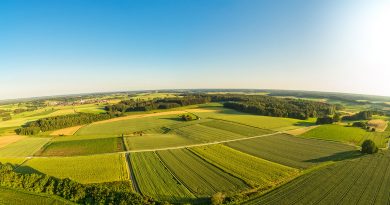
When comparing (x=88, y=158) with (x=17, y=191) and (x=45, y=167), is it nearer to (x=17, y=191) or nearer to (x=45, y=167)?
(x=45, y=167)

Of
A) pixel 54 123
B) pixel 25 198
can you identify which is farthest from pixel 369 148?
pixel 54 123

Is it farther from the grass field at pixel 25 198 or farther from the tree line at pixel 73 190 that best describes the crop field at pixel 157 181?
the grass field at pixel 25 198

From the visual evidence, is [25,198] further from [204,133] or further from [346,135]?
[346,135]

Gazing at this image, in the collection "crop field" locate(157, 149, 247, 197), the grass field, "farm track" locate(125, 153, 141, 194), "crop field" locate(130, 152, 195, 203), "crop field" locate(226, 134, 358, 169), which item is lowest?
the grass field

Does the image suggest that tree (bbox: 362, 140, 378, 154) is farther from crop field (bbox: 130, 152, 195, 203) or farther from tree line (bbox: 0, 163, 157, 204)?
tree line (bbox: 0, 163, 157, 204)

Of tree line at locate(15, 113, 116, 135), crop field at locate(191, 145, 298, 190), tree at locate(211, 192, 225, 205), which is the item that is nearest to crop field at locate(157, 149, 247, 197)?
crop field at locate(191, 145, 298, 190)

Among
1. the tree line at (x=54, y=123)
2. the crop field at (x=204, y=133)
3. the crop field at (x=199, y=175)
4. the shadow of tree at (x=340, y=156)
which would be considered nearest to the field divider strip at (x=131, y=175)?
the crop field at (x=199, y=175)
